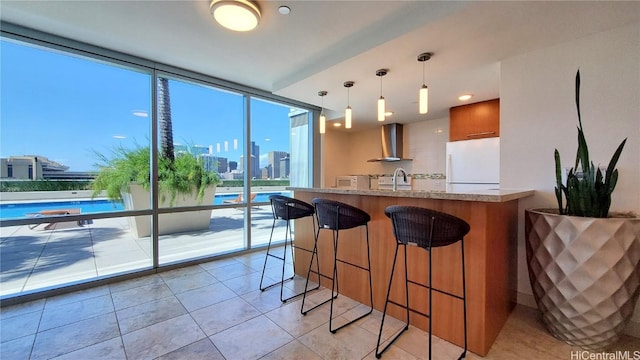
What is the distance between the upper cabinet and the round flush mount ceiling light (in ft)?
10.6

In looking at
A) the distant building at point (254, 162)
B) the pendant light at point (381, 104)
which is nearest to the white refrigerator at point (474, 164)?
the pendant light at point (381, 104)

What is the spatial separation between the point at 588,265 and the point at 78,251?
179 inches

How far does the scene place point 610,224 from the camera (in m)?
1.59

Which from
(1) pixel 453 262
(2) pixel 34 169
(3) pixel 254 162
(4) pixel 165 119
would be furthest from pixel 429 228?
(2) pixel 34 169

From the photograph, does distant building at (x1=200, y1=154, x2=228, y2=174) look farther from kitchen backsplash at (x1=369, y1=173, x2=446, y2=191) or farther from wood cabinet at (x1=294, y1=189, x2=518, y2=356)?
kitchen backsplash at (x1=369, y1=173, x2=446, y2=191)

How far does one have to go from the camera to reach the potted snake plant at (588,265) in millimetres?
1591

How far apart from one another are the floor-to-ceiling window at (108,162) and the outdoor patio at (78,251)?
1 centimetres

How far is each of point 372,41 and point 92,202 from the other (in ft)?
11.0

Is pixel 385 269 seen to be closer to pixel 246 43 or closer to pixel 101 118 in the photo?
pixel 246 43

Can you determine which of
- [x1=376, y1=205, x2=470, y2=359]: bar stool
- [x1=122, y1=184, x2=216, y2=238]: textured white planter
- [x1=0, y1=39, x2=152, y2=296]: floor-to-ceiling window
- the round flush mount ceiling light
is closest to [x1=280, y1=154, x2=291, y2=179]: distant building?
[x1=122, y1=184, x2=216, y2=238]: textured white planter

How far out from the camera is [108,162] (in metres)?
2.97

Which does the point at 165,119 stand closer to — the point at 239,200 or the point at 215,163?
the point at 215,163

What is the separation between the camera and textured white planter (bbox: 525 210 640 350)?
5.21 ft

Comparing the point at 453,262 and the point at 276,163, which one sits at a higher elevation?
the point at 276,163
